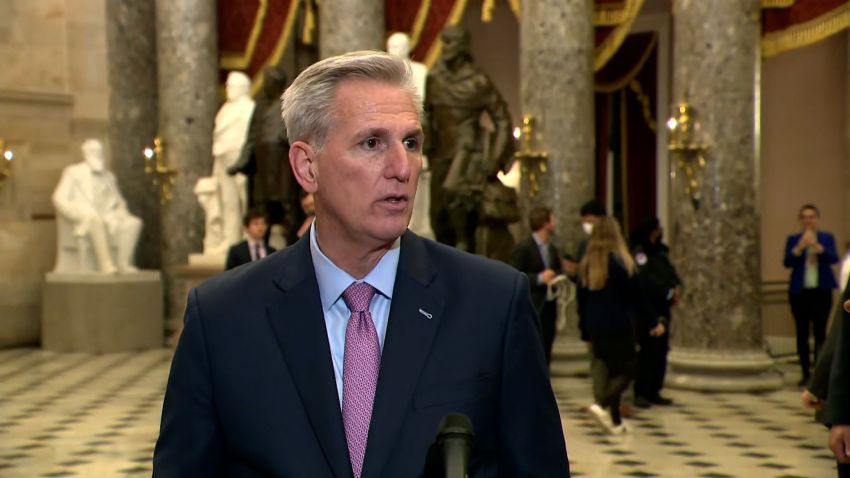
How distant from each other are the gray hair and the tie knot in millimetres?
267

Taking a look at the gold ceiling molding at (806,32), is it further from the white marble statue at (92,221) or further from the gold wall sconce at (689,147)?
the white marble statue at (92,221)

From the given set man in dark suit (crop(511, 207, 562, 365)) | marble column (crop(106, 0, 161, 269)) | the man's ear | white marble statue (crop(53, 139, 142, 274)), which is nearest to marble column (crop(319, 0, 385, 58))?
white marble statue (crop(53, 139, 142, 274))

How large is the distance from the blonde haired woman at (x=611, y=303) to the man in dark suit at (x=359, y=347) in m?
7.31

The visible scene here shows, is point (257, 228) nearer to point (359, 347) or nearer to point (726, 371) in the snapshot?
point (726, 371)

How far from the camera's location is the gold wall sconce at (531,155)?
534 inches

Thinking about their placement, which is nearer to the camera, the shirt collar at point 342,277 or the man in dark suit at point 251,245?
the shirt collar at point 342,277

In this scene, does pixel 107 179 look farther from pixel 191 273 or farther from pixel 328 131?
pixel 328 131

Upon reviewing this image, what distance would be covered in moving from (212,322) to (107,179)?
1506 centimetres

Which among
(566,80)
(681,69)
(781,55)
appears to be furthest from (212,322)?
(781,55)

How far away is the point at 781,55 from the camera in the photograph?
765 inches

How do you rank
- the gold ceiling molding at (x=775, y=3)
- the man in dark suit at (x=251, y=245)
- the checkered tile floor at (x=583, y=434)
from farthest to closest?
the gold ceiling molding at (x=775, y=3) < the man in dark suit at (x=251, y=245) < the checkered tile floor at (x=583, y=434)

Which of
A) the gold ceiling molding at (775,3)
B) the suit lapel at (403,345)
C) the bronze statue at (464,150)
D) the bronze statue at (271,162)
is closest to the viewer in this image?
the suit lapel at (403,345)

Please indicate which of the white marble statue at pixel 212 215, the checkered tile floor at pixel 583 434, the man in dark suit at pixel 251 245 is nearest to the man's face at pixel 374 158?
the checkered tile floor at pixel 583 434

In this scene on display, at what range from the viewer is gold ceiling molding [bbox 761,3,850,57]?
1332 cm
